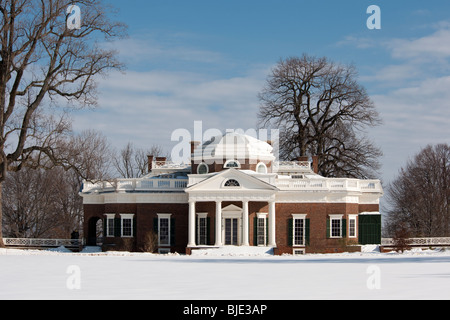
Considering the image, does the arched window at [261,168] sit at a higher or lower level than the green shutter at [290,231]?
higher

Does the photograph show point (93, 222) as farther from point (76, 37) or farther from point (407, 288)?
point (407, 288)

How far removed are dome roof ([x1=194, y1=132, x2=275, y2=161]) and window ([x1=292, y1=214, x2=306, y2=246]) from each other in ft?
16.6

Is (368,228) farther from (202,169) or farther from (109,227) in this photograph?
(109,227)

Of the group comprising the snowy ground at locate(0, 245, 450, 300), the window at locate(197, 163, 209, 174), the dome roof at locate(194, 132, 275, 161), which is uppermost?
the dome roof at locate(194, 132, 275, 161)

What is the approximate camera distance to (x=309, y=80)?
2411 inches

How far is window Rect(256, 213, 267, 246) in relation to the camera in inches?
1876

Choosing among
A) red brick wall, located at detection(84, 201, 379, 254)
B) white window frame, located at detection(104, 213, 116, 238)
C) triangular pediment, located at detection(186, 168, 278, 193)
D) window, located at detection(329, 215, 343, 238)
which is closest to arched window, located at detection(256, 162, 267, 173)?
red brick wall, located at detection(84, 201, 379, 254)

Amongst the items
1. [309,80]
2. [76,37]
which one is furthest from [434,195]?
[76,37]

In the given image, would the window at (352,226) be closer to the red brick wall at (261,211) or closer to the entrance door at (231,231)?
the red brick wall at (261,211)

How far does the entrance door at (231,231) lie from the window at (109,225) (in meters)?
8.32

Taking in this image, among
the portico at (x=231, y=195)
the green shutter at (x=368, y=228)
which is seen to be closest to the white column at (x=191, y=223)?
the portico at (x=231, y=195)

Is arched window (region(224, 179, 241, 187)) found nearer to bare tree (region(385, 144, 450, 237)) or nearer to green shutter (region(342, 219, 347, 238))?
green shutter (region(342, 219, 347, 238))

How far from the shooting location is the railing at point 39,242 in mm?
49938
